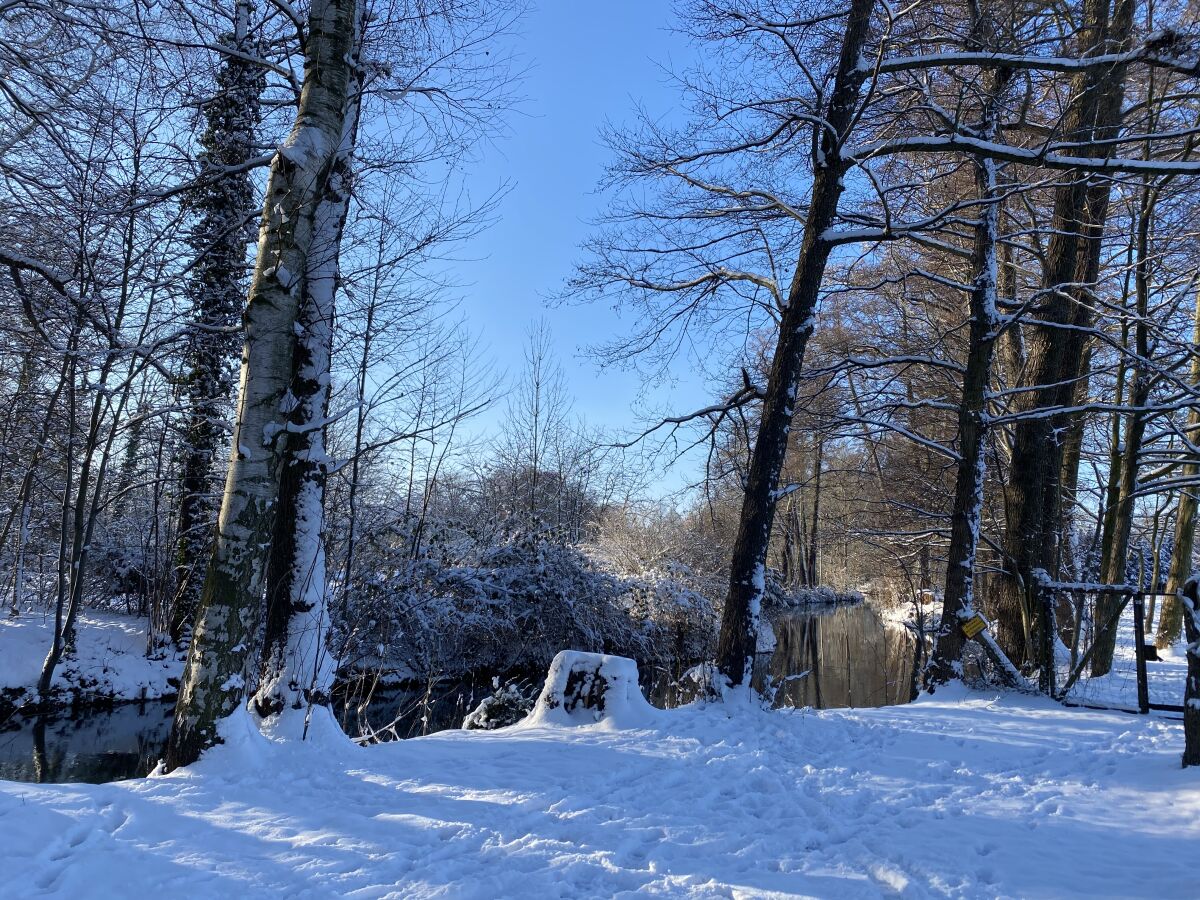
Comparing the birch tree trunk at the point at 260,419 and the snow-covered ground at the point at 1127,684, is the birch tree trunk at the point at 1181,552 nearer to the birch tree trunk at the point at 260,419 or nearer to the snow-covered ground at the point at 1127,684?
the snow-covered ground at the point at 1127,684

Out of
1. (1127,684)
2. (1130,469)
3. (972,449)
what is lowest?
(1127,684)

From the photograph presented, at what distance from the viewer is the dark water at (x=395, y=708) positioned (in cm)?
827

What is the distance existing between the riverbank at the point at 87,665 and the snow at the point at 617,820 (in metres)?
8.25

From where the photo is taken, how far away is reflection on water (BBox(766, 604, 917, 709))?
1191 cm

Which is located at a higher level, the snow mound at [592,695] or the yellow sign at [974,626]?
the yellow sign at [974,626]

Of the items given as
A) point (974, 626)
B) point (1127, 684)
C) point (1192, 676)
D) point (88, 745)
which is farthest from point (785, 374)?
point (88, 745)

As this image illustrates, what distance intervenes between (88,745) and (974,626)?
→ 10694mm

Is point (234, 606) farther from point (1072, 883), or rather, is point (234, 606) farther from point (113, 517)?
point (113, 517)

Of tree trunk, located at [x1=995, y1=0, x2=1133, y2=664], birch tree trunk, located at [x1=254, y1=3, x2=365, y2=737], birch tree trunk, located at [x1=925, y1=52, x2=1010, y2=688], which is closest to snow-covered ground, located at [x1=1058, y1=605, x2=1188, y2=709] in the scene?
tree trunk, located at [x1=995, y1=0, x2=1133, y2=664]

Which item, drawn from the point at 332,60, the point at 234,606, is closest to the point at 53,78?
the point at 332,60

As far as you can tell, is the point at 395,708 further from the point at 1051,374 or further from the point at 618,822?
the point at 1051,374

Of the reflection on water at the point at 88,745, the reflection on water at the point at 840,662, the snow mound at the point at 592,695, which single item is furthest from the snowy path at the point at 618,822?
the reflection on water at the point at 88,745

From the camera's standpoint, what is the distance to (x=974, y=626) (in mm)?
7793

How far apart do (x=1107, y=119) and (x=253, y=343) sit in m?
10.2
